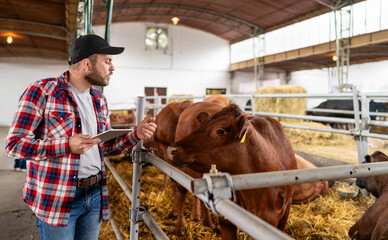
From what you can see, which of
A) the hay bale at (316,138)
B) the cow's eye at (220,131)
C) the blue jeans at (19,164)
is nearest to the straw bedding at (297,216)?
the cow's eye at (220,131)

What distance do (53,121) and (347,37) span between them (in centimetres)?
1766

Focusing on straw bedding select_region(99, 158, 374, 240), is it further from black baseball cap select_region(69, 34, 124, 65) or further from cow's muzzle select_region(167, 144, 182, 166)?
black baseball cap select_region(69, 34, 124, 65)

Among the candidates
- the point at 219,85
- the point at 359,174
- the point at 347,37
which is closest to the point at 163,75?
the point at 219,85

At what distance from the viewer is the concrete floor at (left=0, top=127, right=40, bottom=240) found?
11.1 ft

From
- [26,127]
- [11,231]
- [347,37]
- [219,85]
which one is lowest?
[11,231]

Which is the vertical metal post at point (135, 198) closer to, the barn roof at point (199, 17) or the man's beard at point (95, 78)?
the man's beard at point (95, 78)

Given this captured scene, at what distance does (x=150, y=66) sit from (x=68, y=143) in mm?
21087

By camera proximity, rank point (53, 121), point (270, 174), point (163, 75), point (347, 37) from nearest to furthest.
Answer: point (270, 174)
point (53, 121)
point (347, 37)
point (163, 75)

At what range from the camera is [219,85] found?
2442cm

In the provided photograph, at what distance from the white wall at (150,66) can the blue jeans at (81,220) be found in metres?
18.2

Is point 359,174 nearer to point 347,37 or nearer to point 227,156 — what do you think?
point 227,156

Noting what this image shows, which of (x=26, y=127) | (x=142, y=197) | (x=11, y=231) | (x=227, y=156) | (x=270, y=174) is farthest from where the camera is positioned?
(x=142, y=197)

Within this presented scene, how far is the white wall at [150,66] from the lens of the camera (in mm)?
18328

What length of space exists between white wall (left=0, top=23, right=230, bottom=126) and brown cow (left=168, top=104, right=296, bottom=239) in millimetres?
18094
